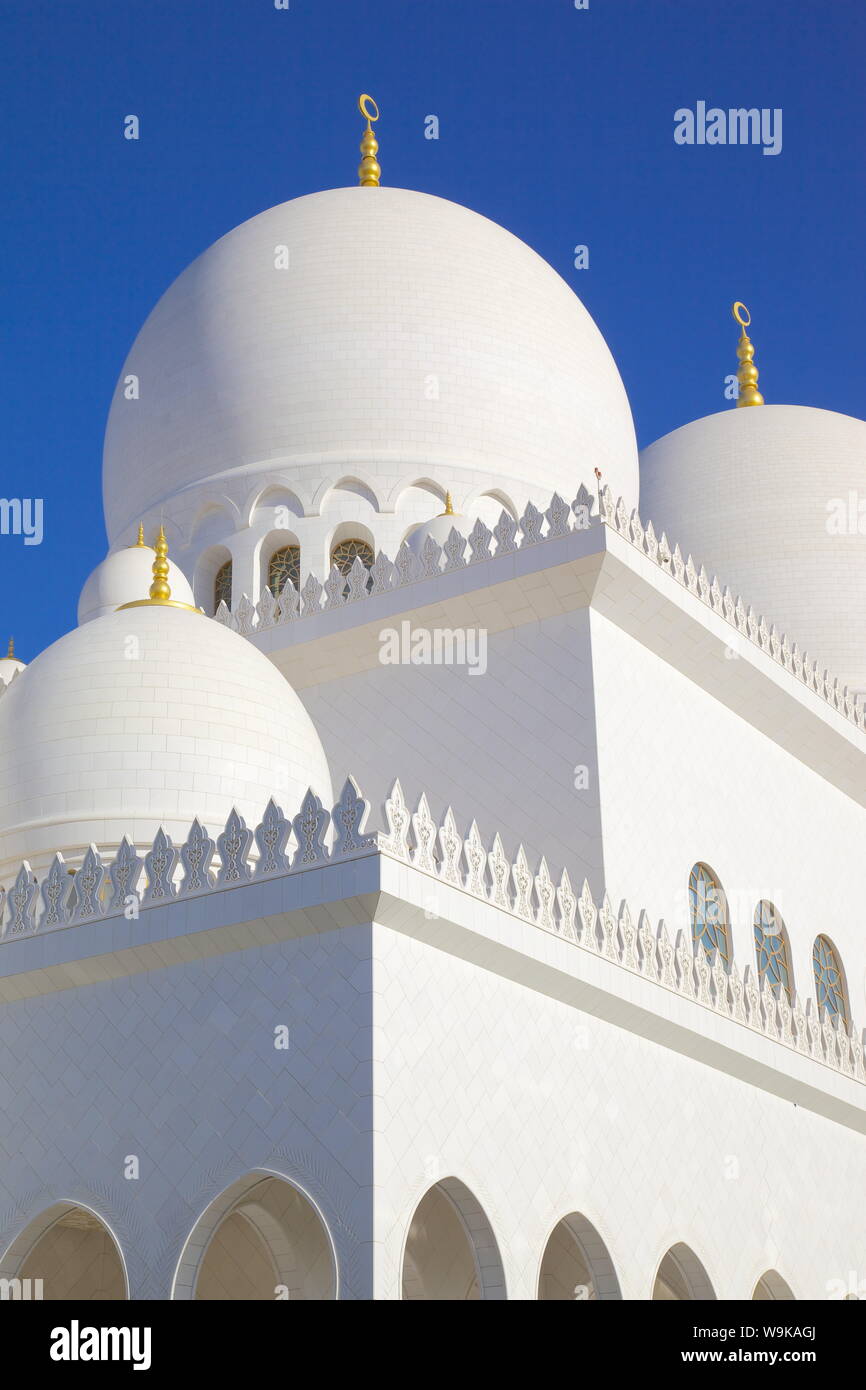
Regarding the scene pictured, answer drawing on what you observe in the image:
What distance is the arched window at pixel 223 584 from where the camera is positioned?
56.4ft

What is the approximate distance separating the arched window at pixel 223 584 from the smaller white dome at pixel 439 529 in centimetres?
238

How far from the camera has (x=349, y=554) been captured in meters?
16.7

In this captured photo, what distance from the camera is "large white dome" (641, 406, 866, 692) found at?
21.0 metres

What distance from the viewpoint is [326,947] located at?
9.77m

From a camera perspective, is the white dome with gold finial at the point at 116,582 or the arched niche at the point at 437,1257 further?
the white dome with gold finial at the point at 116,582

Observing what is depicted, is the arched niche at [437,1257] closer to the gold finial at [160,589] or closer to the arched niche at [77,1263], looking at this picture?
the arched niche at [77,1263]

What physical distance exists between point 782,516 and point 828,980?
727cm

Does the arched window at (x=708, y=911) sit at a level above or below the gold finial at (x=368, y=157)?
below

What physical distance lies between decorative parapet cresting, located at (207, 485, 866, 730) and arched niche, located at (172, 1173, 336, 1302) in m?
5.52

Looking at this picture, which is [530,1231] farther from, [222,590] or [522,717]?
[222,590]

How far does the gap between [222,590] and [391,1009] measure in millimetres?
8474

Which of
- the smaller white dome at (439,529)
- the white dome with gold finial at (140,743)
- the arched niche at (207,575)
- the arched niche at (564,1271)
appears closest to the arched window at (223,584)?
the arched niche at (207,575)

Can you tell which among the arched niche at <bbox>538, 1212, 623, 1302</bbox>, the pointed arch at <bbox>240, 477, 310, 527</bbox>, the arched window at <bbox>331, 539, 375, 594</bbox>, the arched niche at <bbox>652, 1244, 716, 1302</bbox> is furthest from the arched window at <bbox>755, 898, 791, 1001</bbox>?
the pointed arch at <bbox>240, 477, 310, 527</bbox>

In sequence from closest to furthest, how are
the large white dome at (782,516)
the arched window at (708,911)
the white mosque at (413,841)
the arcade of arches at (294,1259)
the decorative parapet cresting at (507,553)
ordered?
the white mosque at (413,841) → the arcade of arches at (294,1259) → the decorative parapet cresting at (507,553) → the arched window at (708,911) → the large white dome at (782,516)
